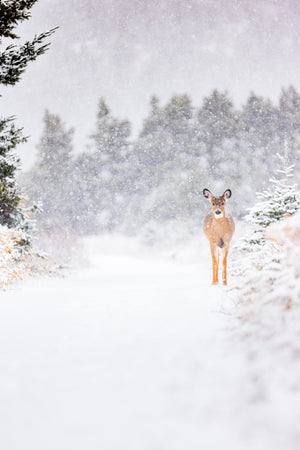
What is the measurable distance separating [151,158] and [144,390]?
2688cm

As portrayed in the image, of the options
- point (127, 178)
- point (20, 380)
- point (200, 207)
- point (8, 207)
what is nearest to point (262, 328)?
point (20, 380)

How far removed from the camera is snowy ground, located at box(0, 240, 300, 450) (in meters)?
1.69

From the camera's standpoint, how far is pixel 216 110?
92.1ft

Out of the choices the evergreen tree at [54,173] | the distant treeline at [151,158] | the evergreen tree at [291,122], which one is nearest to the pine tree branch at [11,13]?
the distant treeline at [151,158]

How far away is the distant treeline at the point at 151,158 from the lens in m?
27.3

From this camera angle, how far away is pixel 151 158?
2823 centimetres

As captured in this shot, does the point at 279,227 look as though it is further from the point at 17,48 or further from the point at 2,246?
the point at 2,246

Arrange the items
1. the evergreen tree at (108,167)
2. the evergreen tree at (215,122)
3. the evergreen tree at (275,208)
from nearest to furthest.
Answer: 1. the evergreen tree at (275,208)
2. the evergreen tree at (215,122)
3. the evergreen tree at (108,167)

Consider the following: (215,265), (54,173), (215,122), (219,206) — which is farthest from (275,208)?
(54,173)

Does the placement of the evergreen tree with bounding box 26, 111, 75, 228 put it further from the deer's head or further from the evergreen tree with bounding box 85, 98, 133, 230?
the deer's head

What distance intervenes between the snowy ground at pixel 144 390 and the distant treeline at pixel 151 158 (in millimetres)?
23466

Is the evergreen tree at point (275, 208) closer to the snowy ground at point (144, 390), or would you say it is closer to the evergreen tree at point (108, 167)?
the snowy ground at point (144, 390)

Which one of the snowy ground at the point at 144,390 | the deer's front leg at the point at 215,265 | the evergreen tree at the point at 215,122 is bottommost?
the snowy ground at the point at 144,390

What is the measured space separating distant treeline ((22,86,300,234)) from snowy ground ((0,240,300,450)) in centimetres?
2347
